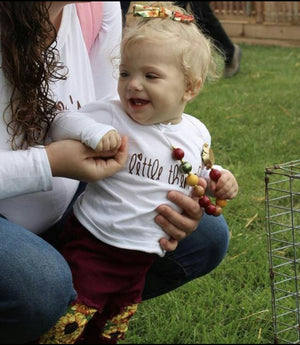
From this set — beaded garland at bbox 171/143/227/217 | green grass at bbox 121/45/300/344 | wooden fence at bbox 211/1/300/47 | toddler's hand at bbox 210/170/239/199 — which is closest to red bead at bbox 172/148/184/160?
beaded garland at bbox 171/143/227/217

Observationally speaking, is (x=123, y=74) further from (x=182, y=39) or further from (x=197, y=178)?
(x=197, y=178)

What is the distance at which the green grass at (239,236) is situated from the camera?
1869 mm

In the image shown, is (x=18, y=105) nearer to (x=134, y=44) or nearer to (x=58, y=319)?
(x=134, y=44)

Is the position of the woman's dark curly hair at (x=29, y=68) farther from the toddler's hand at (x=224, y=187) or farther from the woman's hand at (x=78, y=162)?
the toddler's hand at (x=224, y=187)

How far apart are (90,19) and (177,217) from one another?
512 mm

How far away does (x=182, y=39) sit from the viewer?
59.4 inches

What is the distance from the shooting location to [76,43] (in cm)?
162

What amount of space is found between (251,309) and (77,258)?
64 centimetres

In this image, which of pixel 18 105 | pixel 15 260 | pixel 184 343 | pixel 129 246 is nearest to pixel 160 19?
pixel 18 105

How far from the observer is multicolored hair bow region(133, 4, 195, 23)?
5.04 feet

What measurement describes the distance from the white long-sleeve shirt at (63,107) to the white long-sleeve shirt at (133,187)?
8 cm

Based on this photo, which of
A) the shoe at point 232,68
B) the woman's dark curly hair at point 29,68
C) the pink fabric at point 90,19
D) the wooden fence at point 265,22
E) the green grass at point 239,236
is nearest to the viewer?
the woman's dark curly hair at point 29,68

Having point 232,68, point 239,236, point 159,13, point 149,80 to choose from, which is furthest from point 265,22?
point 149,80

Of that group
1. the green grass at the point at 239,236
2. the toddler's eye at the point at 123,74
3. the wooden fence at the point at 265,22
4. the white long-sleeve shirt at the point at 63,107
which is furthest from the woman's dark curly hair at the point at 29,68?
the wooden fence at the point at 265,22
